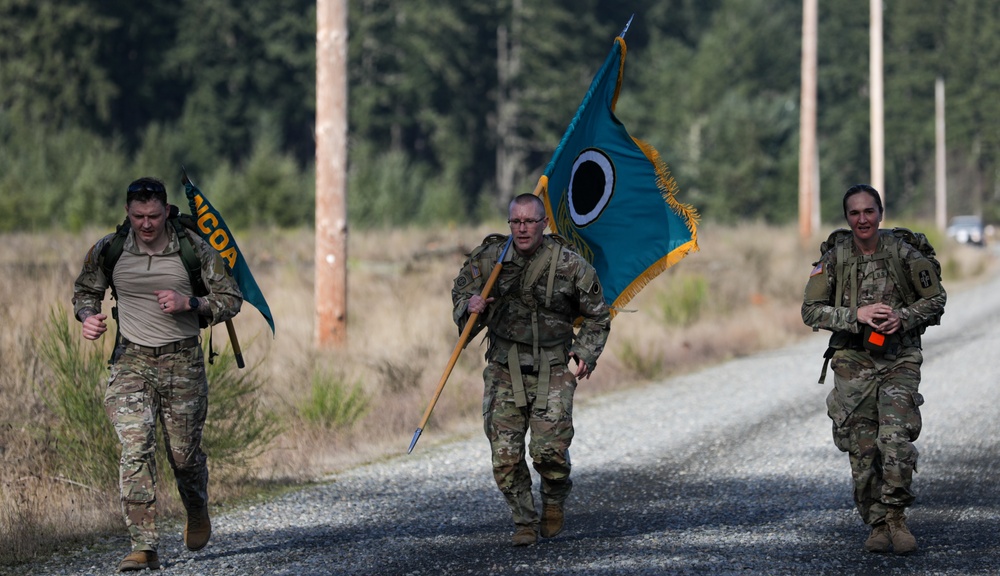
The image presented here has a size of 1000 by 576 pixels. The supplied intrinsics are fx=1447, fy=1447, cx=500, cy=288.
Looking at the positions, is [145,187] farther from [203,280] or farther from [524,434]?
[524,434]

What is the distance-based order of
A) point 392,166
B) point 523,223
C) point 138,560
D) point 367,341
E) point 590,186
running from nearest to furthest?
point 138,560
point 523,223
point 590,186
point 367,341
point 392,166

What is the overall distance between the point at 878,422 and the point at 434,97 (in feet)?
183

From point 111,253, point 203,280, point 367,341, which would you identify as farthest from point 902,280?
point 367,341

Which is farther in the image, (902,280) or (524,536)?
(524,536)

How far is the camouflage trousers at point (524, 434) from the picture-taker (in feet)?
23.8

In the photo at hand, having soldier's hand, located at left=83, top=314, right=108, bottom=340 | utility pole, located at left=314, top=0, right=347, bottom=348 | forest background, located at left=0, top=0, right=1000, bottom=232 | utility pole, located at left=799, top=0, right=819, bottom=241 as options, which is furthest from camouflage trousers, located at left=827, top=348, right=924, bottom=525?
forest background, located at left=0, top=0, right=1000, bottom=232

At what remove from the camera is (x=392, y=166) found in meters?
47.2

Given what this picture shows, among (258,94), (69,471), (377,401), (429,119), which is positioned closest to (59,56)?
(258,94)

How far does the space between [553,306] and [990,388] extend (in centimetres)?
790

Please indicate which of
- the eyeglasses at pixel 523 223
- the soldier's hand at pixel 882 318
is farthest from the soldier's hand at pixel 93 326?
the soldier's hand at pixel 882 318

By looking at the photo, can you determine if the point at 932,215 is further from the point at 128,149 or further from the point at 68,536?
the point at 68,536

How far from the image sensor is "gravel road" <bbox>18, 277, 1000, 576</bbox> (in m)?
6.85

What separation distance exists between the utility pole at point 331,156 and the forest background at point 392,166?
0.74 metres

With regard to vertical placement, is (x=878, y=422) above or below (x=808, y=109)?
below
